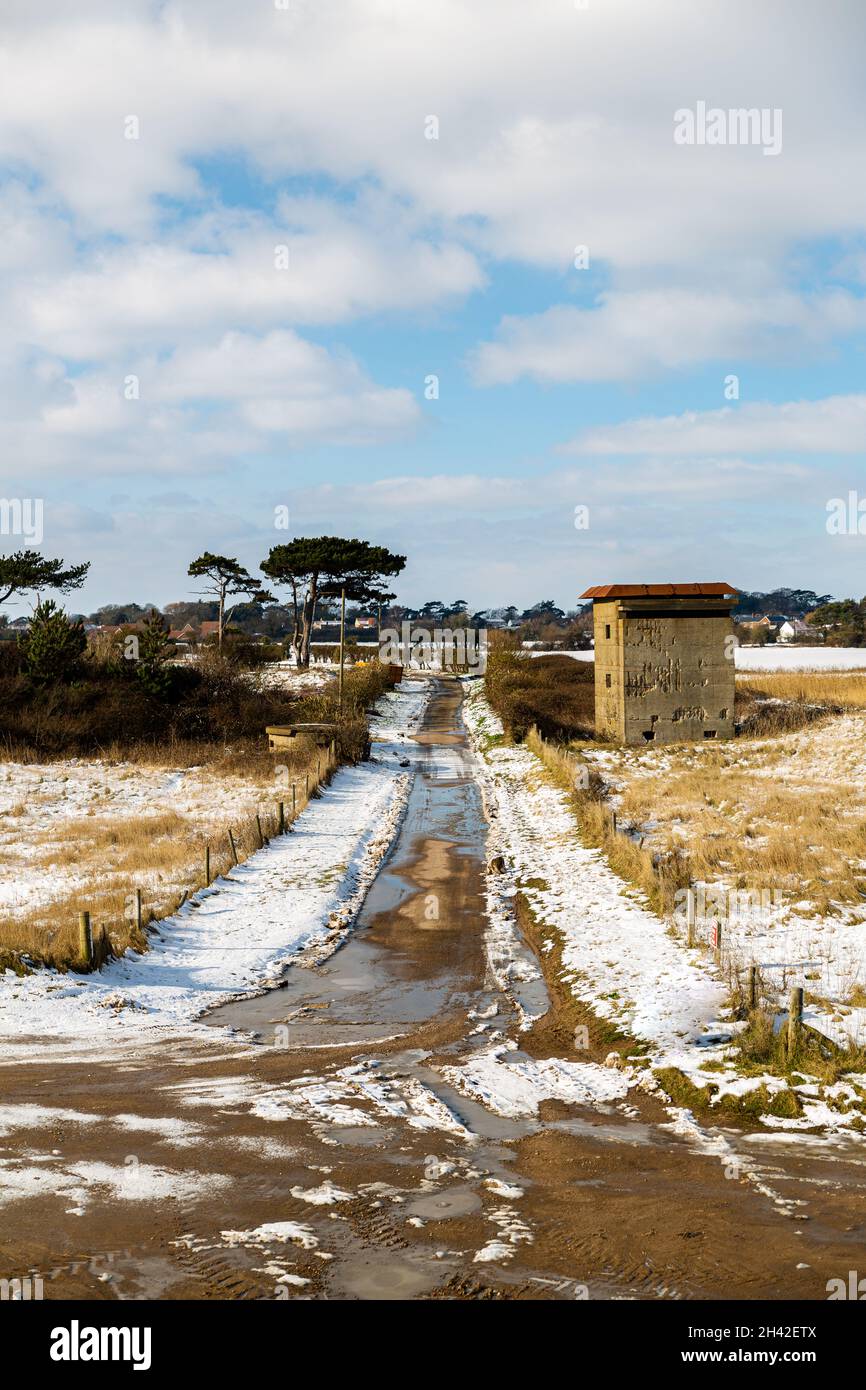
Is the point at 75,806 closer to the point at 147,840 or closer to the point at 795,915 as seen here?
the point at 147,840

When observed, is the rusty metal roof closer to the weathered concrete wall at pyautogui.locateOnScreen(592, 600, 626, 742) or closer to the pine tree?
the weathered concrete wall at pyautogui.locateOnScreen(592, 600, 626, 742)

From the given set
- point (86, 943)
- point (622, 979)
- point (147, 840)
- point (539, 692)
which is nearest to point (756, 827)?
point (622, 979)

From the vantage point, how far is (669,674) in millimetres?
36594

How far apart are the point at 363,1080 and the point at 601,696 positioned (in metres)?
30.1

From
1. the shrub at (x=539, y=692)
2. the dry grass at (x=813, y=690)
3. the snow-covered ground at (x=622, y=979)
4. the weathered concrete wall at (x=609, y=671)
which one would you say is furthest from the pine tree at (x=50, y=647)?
the dry grass at (x=813, y=690)

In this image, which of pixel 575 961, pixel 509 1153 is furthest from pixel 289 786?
pixel 509 1153

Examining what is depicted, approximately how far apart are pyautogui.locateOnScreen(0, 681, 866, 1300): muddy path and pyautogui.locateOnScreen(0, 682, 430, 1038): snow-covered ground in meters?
1.23

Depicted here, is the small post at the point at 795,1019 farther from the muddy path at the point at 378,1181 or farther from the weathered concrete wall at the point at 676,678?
the weathered concrete wall at the point at 676,678

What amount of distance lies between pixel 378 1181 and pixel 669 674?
99.1 feet

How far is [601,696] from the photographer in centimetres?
3944

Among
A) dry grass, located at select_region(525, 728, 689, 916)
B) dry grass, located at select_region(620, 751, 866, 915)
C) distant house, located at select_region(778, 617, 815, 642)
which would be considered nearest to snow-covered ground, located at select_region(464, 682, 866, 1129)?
dry grass, located at select_region(525, 728, 689, 916)

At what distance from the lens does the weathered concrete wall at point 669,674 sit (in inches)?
1414
